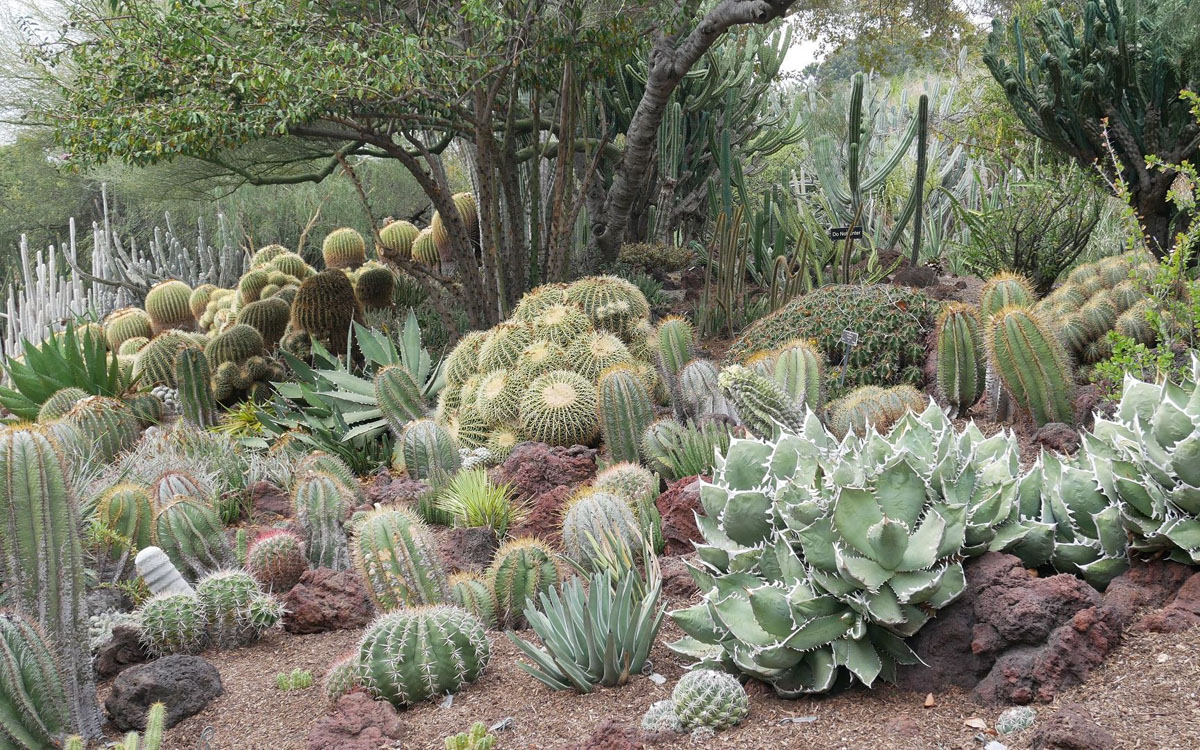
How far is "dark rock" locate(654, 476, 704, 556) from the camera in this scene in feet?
14.4

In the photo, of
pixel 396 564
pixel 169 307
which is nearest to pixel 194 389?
pixel 169 307

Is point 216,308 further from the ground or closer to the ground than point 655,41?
closer to the ground

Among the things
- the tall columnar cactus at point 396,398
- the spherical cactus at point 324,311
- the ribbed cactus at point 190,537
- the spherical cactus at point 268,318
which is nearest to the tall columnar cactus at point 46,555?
the ribbed cactus at point 190,537

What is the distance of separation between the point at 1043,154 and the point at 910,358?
7.15 m

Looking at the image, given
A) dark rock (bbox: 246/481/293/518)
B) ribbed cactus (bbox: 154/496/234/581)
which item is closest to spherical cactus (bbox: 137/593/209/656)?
ribbed cactus (bbox: 154/496/234/581)

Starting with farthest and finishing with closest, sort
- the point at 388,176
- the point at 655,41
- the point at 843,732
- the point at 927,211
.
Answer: the point at 388,176 → the point at 927,211 → the point at 655,41 → the point at 843,732

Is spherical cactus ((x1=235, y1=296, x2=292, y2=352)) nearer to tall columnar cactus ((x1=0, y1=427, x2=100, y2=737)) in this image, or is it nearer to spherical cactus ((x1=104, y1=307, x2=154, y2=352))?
spherical cactus ((x1=104, y1=307, x2=154, y2=352))

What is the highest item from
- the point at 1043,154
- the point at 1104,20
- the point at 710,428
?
the point at 1104,20

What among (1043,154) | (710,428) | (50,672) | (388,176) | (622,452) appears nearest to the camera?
(50,672)

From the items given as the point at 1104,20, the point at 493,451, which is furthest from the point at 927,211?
the point at 493,451

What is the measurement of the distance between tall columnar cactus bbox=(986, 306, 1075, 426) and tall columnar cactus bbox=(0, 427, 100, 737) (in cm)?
412

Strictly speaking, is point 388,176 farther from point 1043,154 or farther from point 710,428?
point 710,428

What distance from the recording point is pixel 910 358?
20.9 ft

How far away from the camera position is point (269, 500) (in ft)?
21.7
